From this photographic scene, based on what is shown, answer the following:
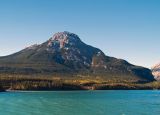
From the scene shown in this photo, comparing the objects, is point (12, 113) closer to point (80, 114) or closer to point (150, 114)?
point (80, 114)

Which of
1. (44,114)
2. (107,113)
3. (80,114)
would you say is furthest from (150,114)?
(44,114)

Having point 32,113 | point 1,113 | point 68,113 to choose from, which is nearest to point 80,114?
point 68,113

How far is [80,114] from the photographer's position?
101 m

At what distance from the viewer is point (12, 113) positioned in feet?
343

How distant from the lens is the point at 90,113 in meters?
104

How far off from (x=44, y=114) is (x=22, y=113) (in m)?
6.25

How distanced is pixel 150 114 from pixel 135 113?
399 cm

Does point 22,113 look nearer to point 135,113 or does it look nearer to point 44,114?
point 44,114

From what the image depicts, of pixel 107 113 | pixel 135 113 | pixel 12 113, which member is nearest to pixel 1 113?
pixel 12 113

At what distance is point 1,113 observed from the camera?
104 meters

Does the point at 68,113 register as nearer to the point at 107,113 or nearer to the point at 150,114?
the point at 107,113

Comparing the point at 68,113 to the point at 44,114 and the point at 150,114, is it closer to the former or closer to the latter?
the point at 44,114

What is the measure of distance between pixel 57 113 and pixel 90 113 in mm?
8237

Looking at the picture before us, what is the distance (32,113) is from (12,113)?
18.0 feet
